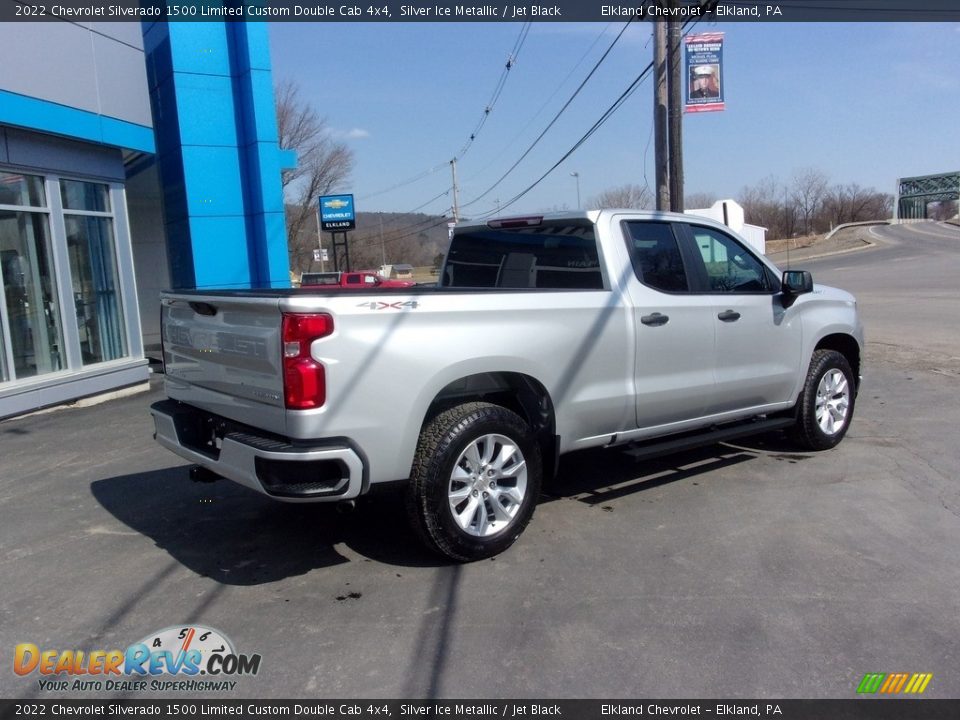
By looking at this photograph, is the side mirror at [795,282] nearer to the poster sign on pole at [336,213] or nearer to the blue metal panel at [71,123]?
the blue metal panel at [71,123]

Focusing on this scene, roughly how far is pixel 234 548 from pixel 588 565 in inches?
85.1

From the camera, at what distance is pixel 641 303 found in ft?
16.7

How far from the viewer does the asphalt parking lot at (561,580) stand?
3242mm

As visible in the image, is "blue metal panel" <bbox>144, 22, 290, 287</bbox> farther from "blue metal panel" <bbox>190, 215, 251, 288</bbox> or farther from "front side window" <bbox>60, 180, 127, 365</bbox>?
"front side window" <bbox>60, 180, 127, 365</bbox>

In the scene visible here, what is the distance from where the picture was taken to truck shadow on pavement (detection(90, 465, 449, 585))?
14.6 feet

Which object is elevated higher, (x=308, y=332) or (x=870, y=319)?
(x=308, y=332)

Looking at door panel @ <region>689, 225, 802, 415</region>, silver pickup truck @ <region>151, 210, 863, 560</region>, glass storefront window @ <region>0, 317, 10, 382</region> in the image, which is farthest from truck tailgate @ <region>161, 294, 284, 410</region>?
glass storefront window @ <region>0, 317, 10, 382</region>

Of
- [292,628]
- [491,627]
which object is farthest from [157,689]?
[491,627]

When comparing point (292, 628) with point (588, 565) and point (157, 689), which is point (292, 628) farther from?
point (588, 565)

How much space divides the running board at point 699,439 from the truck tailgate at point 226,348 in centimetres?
238

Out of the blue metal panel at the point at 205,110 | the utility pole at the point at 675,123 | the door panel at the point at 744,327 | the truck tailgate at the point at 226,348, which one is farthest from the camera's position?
the blue metal panel at the point at 205,110

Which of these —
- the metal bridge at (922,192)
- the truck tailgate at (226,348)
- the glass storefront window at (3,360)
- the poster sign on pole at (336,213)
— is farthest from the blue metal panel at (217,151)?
the metal bridge at (922,192)

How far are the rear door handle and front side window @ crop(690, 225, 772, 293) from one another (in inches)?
30.8

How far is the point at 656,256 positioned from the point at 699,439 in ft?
4.33
